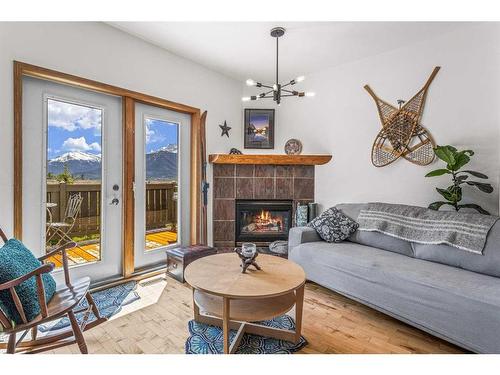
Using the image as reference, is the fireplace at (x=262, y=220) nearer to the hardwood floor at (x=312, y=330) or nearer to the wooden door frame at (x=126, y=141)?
the wooden door frame at (x=126, y=141)

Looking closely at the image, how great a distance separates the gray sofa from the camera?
1.68 meters

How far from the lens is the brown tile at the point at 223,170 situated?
3893 mm

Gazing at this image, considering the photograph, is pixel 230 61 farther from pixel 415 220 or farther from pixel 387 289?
pixel 387 289

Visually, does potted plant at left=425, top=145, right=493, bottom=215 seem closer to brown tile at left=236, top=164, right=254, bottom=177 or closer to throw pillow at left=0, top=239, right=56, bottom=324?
brown tile at left=236, top=164, right=254, bottom=177

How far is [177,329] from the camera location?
2.01m

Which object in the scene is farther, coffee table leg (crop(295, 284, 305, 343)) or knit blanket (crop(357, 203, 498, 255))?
knit blanket (crop(357, 203, 498, 255))

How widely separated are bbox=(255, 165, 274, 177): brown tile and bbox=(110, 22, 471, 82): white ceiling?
1.38m

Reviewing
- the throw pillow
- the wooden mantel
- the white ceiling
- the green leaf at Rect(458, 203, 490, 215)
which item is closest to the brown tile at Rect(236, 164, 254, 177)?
the wooden mantel

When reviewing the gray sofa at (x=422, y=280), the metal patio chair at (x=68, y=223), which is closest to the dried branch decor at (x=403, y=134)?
the gray sofa at (x=422, y=280)

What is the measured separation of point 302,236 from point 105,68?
2.68 metres

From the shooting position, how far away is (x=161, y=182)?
335 cm

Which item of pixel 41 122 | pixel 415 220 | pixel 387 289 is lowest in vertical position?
pixel 387 289
